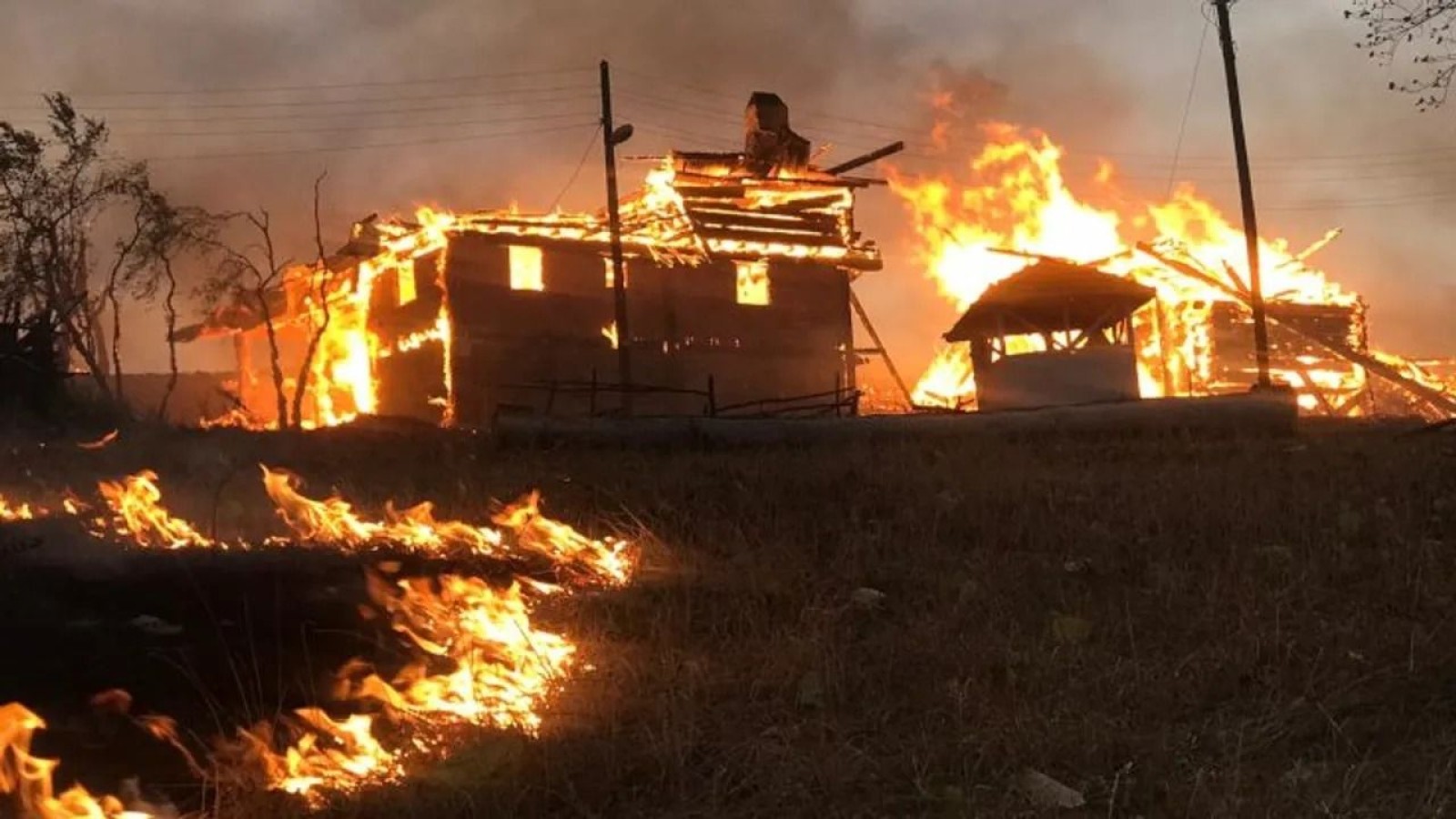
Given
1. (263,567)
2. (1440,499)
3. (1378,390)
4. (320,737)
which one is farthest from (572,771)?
(1378,390)

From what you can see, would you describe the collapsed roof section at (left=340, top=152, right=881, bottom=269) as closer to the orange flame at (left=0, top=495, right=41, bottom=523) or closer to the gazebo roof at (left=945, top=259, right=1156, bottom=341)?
the gazebo roof at (left=945, top=259, right=1156, bottom=341)

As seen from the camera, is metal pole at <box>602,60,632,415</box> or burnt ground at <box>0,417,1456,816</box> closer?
burnt ground at <box>0,417,1456,816</box>

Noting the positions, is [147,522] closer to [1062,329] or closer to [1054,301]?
[1054,301]

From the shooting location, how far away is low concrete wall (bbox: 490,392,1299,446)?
16.4 m

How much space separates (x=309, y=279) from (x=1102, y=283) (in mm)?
24303

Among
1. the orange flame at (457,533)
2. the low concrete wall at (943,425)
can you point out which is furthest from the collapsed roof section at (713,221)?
the orange flame at (457,533)

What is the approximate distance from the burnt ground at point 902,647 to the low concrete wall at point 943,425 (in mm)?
4815

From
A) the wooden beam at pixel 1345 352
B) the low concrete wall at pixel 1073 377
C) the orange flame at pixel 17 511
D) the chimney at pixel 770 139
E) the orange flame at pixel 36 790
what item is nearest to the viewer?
the orange flame at pixel 36 790

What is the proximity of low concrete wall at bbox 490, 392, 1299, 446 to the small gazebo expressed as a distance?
5.94m

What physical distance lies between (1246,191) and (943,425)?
12863mm

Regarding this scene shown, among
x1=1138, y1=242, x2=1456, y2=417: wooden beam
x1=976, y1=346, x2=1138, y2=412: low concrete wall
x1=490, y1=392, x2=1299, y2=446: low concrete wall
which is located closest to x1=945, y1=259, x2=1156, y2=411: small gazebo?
x1=976, y1=346, x2=1138, y2=412: low concrete wall

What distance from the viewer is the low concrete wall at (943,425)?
16391 millimetres

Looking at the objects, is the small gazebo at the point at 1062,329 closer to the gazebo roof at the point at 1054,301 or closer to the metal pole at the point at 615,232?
the gazebo roof at the point at 1054,301

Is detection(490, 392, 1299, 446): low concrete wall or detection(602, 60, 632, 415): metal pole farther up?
detection(602, 60, 632, 415): metal pole
